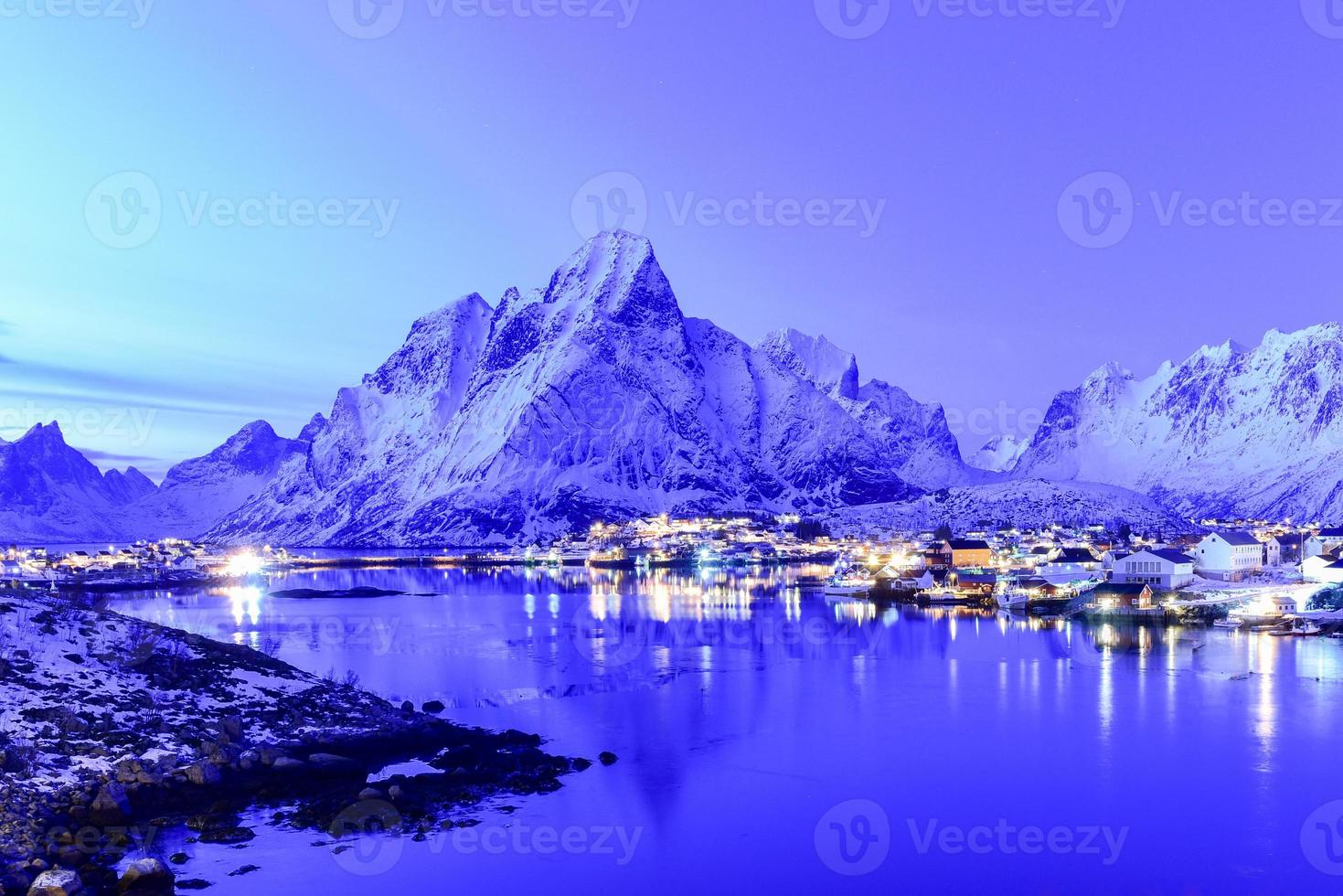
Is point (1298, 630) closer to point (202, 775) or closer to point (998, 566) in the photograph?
point (202, 775)

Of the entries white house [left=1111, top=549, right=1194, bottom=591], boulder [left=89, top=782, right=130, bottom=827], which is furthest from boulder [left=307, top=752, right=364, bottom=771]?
white house [left=1111, top=549, right=1194, bottom=591]

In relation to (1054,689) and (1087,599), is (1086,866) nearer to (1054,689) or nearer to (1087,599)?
(1054,689)

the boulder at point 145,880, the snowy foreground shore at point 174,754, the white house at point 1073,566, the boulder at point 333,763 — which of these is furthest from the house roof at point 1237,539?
the boulder at point 145,880

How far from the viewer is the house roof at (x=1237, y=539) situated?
90.4 m

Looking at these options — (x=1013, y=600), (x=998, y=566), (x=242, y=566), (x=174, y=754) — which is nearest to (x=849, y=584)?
(x=998, y=566)

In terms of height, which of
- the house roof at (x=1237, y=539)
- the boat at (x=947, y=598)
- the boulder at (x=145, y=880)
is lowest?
the boat at (x=947, y=598)

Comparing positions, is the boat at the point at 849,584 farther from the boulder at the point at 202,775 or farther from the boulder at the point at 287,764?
the boulder at the point at 202,775

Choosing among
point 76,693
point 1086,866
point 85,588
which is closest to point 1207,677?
point 1086,866

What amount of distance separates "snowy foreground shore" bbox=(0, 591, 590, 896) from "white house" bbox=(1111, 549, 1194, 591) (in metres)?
60.0

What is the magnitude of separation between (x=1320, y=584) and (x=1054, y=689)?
131 ft

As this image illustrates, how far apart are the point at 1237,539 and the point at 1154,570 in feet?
61.1

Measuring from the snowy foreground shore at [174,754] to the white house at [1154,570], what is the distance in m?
60.0

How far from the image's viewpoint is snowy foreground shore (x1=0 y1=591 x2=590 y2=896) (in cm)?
2091

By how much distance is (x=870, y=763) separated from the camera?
30484mm
